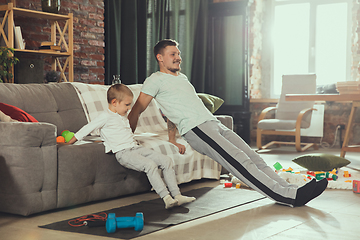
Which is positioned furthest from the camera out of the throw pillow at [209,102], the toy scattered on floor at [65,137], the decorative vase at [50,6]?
the decorative vase at [50,6]

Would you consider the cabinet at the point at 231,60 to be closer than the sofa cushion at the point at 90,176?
No

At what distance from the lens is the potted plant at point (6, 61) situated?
3.70 m

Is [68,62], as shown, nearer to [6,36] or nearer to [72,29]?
[72,29]

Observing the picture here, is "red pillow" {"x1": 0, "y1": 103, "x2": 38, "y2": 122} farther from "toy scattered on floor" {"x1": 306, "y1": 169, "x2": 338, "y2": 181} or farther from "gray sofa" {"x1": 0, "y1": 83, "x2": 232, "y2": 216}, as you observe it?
"toy scattered on floor" {"x1": 306, "y1": 169, "x2": 338, "y2": 181}

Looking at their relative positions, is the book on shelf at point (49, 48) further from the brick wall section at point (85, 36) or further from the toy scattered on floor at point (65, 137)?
the toy scattered on floor at point (65, 137)

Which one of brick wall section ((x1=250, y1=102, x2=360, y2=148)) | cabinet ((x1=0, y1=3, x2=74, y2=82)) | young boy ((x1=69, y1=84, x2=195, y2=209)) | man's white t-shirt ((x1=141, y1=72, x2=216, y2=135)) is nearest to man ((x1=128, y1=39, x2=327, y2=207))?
man's white t-shirt ((x1=141, y1=72, x2=216, y2=135))

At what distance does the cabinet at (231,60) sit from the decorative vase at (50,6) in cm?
275

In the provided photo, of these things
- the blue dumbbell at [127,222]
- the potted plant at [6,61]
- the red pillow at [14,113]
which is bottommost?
the blue dumbbell at [127,222]

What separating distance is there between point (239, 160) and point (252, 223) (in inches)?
16.0

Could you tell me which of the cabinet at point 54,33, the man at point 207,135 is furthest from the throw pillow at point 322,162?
the cabinet at point 54,33

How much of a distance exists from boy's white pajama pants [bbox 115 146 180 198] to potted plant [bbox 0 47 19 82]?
1805 mm

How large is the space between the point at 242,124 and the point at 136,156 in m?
4.15

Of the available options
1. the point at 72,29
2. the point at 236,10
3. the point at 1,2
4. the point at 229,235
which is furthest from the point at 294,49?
the point at 229,235

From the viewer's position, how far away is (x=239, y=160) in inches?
92.9
